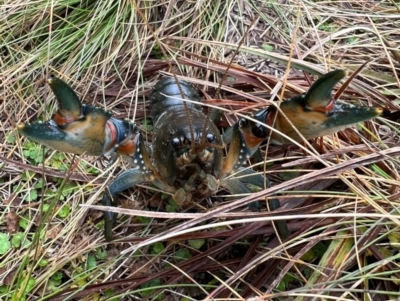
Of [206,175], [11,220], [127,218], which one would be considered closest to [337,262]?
[206,175]

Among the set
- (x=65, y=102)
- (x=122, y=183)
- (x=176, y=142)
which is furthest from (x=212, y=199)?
(x=65, y=102)

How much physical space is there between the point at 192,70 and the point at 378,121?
102cm

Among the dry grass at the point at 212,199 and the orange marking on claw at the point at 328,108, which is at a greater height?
the orange marking on claw at the point at 328,108

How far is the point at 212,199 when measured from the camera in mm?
2605

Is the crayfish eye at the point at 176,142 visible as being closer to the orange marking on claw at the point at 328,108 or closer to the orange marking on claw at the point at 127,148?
the orange marking on claw at the point at 127,148

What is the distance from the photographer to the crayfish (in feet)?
5.63

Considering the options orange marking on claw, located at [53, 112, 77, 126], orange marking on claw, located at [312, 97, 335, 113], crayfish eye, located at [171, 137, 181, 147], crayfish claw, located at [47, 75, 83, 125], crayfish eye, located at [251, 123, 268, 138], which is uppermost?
crayfish claw, located at [47, 75, 83, 125]

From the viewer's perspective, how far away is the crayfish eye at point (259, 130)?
80.0 inches

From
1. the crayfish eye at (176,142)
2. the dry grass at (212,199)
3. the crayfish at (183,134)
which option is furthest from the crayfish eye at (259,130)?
the crayfish eye at (176,142)

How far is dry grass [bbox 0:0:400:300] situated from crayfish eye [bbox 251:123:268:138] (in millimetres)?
139

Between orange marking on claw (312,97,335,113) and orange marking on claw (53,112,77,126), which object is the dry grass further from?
orange marking on claw (53,112,77,126)

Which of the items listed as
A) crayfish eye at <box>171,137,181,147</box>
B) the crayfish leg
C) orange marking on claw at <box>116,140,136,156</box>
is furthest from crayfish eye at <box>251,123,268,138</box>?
the crayfish leg

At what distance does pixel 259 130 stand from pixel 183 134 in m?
0.33

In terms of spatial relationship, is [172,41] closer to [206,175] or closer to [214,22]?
[214,22]
